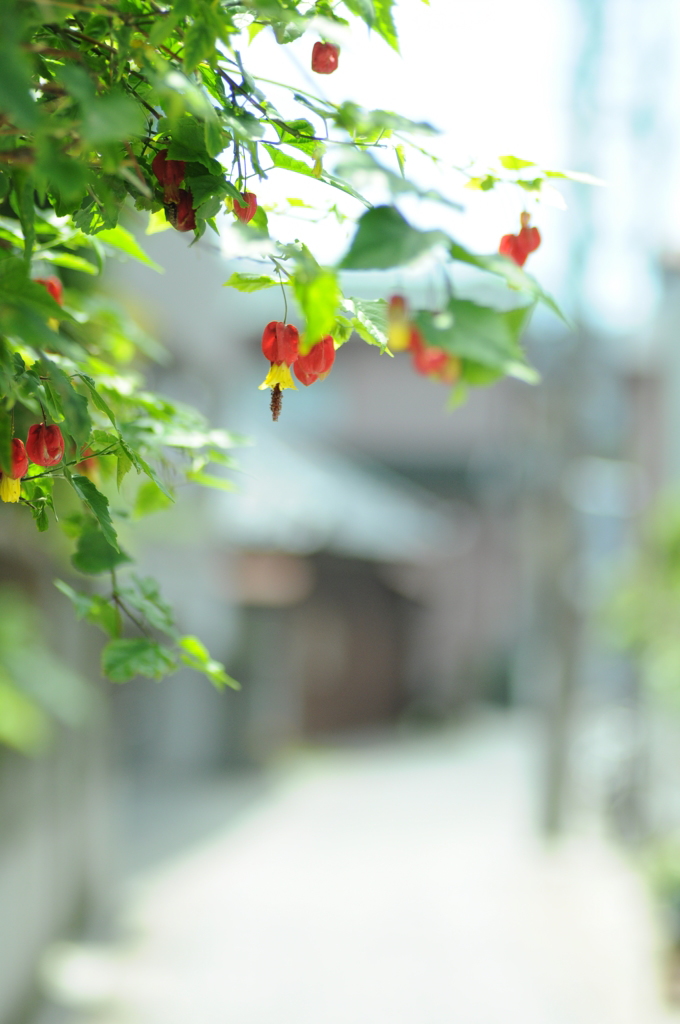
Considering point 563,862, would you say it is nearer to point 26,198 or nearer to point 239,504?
point 239,504

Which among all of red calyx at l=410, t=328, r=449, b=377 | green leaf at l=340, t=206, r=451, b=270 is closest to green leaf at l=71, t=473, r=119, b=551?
green leaf at l=340, t=206, r=451, b=270

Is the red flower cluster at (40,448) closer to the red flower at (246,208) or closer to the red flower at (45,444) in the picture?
the red flower at (45,444)

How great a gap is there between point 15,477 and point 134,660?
0.35 m

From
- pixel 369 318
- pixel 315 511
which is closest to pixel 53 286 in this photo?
pixel 369 318

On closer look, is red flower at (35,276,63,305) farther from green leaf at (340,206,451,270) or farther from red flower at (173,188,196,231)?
green leaf at (340,206,451,270)

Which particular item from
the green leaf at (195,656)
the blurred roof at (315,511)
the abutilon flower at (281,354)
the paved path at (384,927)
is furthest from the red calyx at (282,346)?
the blurred roof at (315,511)

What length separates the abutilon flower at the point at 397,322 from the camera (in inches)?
39.2

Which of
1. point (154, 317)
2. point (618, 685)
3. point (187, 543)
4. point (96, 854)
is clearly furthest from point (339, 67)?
point (618, 685)

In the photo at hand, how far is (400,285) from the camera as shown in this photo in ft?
3.61

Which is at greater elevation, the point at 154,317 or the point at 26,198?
the point at 154,317

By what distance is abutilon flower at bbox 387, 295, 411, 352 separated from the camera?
3.27 ft

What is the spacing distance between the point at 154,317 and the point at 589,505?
522 cm

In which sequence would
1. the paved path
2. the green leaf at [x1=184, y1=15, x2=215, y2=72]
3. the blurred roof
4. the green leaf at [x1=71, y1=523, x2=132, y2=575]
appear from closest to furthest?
the green leaf at [x1=184, y1=15, x2=215, y2=72], the green leaf at [x1=71, y1=523, x2=132, y2=575], the paved path, the blurred roof

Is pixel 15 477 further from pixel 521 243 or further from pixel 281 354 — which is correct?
pixel 521 243
